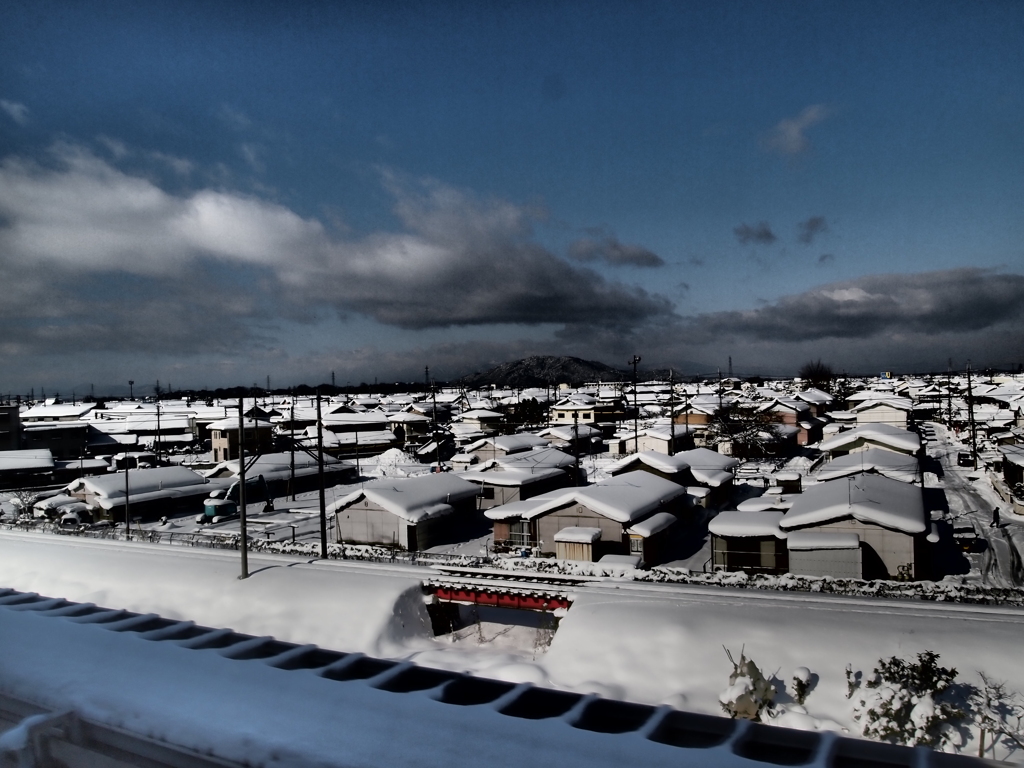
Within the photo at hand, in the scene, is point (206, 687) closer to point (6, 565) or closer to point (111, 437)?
point (6, 565)

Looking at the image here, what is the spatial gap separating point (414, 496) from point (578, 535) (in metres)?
6.66

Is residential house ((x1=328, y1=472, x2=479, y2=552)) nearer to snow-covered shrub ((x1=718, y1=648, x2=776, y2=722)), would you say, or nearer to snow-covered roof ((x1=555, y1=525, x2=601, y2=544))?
snow-covered roof ((x1=555, y1=525, x2=601, y2=544))

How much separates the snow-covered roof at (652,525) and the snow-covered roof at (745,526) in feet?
5.84

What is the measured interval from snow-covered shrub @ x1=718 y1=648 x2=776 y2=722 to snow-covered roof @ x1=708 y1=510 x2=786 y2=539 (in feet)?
28.4

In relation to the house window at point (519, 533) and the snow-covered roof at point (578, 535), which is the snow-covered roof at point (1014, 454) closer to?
the snow-covered roof at point (578, 535)

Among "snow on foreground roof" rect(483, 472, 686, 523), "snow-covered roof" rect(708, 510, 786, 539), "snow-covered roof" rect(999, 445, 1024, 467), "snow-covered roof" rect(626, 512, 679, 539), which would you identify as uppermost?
"snow-covered roof" rect(999, 445, 1024, 467)

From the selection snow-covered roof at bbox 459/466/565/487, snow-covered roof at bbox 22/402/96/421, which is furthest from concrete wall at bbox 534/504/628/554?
snow-covered roof at bbox 22/402/96/421

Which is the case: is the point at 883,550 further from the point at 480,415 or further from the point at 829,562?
the point at 480,415

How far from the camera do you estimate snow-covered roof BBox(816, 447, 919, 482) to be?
25641 millimetres

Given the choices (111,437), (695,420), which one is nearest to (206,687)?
(695,420)

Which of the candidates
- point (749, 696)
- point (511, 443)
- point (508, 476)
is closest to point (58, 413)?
point (511, 443)

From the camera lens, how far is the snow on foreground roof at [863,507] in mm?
16531

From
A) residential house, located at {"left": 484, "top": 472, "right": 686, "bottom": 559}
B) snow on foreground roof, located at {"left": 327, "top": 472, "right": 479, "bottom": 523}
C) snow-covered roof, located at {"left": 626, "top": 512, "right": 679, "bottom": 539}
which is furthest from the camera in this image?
snow on foreground roof, located at {"left": 327, "top": 472, "right": 479, "bottom": 523}

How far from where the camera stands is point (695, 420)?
4794 centimetres
